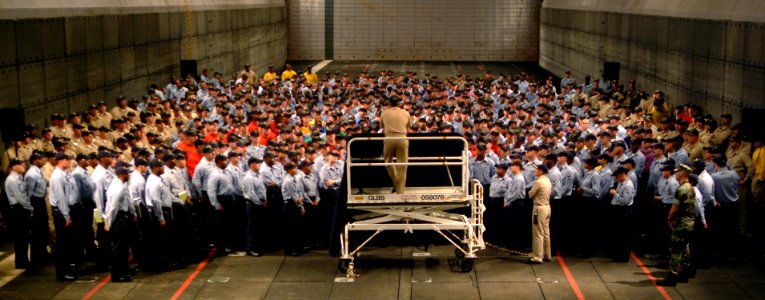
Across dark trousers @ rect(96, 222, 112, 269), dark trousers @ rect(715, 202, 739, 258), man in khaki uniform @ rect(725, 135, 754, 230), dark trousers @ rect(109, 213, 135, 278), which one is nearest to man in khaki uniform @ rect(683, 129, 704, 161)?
man in khaki uniform @ rect(725, 135, 754, 230)

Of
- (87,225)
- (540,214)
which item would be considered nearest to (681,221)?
(540,214)

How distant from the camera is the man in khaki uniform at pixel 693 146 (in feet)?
63.3

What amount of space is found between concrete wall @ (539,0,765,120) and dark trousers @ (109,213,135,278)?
550 inches

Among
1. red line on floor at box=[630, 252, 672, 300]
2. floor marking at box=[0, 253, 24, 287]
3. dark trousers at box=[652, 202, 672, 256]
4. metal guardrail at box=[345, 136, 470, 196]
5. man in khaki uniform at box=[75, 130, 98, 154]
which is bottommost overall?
red line on floor at box=[630, 252, 672, 300]

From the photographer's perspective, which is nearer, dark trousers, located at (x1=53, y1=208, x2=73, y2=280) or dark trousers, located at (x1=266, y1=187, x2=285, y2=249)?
dark trousers, located at (x1=53, y1=208, x2=73, y2=280)

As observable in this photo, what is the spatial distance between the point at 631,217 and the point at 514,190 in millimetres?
2173

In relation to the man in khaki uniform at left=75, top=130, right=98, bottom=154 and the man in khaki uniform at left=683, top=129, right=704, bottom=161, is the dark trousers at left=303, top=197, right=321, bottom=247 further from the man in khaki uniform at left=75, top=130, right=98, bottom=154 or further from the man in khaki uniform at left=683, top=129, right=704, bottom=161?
the man in khaki uniform at left=683, top=129, right=704, bottom=161

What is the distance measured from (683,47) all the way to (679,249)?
41.7 ft

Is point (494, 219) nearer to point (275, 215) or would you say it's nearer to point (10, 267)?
point (275, 215)

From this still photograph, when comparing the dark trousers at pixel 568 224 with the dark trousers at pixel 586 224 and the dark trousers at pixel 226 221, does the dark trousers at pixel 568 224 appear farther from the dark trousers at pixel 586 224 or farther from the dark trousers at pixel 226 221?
the dark trousers at pixel 226 221

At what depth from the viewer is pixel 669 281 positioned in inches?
603

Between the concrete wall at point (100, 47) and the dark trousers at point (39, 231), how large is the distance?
14.4 feet

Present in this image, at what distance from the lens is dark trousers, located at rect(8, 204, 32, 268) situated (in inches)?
631

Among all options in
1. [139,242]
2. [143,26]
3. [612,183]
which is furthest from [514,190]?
[143,26]
